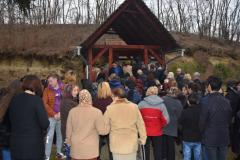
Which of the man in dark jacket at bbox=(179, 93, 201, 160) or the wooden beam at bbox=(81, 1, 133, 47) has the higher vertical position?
the wooden beam at bbox=(81, 1, 133, 47)

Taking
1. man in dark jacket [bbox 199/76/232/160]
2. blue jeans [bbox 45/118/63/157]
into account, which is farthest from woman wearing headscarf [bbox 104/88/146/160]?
blue jeans [bbox 45/118/63/157]

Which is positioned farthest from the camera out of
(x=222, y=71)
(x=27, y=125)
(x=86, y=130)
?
(x=222, y=71)

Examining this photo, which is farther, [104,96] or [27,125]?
[104,96]

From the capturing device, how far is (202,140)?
23.8 feet

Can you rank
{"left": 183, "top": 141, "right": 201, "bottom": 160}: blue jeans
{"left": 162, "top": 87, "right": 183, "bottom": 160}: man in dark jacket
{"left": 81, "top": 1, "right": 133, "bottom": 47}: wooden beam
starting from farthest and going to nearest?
{"left": 81, "top": 1, "right": 133, "bottom": 47}: wooden beam, {"left": 162, "top": 87, "right": 183, "bottom": 160}: man in dark jacket, {"left": 183, "top": 141, "right": 201, "bottom": 160}: blue jeans

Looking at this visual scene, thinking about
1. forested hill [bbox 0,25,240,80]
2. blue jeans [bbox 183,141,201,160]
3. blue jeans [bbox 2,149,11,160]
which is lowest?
blue jeans [bbox 183,141,201,160]

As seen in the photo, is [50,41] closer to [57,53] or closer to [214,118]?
[57,53]

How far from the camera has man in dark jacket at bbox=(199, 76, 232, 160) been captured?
7.00 meters

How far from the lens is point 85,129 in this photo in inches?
235

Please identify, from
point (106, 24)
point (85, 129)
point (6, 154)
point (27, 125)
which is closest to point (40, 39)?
point (106, 24)

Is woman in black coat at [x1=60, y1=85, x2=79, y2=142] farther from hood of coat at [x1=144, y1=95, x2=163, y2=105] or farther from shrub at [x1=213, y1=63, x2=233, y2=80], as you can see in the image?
shrub at [x1=213, y1=63, x2=233, y2=80]

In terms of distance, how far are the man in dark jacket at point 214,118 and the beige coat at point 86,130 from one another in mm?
2040

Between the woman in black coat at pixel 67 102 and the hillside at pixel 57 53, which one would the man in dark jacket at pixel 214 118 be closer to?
the woman in black coat at pixel 67 102

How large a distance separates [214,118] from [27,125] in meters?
3.34
